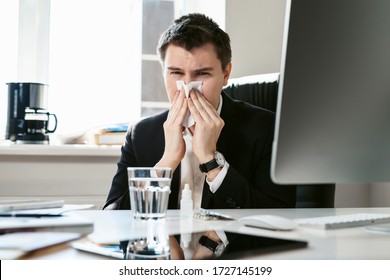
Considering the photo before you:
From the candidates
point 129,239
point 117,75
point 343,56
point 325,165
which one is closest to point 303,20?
point 343,56

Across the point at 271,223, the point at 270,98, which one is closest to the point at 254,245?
the point at 271,223

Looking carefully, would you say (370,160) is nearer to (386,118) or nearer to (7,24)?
(386,118)

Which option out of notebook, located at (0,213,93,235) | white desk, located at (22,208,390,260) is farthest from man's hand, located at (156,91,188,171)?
notebook, located at (0,213,93,235)

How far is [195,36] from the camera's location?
5.42ft

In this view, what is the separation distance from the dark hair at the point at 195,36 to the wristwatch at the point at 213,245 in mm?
988

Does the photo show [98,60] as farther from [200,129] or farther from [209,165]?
[209,165]

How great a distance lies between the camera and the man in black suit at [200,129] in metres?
1.55

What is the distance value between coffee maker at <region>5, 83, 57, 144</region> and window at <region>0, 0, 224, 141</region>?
9.3 inches

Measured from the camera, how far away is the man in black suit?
1548 millimetres

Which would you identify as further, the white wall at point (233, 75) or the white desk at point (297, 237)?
the white wall at point (233, 75)

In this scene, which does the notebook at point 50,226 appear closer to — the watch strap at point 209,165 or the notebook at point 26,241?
the notebook at point 26,241

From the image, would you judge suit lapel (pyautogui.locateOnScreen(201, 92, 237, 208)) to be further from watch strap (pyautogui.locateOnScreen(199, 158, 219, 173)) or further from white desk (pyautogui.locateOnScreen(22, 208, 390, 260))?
white desk (pyautogui.locateOnScreen(22, 208, 390, 260))

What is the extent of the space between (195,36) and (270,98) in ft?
1.12

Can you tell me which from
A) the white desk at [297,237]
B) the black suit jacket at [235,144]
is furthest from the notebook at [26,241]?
the black suit jacket at [235,144]
